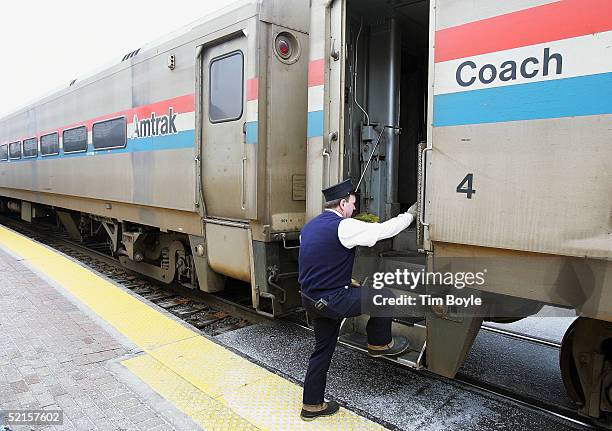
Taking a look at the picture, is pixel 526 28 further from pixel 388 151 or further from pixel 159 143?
pixel 159 143

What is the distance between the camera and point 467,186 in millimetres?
2746

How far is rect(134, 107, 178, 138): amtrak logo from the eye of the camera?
546 centimetres

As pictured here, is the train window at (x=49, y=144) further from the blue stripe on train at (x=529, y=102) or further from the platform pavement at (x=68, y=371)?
the blue stripe on train at (x=529, y=102)

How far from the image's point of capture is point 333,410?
3.08 m

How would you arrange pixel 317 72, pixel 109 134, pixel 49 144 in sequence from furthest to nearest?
pixel 49 144
pixel 109 134
pixel 317 72

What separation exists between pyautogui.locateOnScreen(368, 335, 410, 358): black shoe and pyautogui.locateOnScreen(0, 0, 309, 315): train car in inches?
51.9

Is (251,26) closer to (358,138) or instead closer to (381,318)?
(358,138)

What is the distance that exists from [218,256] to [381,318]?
209cm

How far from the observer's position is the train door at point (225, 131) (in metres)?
4.45

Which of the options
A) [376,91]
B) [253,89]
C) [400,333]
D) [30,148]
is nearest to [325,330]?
[400,333]

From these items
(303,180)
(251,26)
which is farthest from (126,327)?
(251,26)

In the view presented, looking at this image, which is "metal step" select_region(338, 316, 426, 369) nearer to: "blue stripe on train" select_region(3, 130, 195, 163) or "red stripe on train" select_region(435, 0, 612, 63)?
"red stripe on train" select_region(435, 0, 612, 63)

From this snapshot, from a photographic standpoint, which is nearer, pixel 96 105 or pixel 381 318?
pixel 381 318

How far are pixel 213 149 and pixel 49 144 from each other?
266 inches
